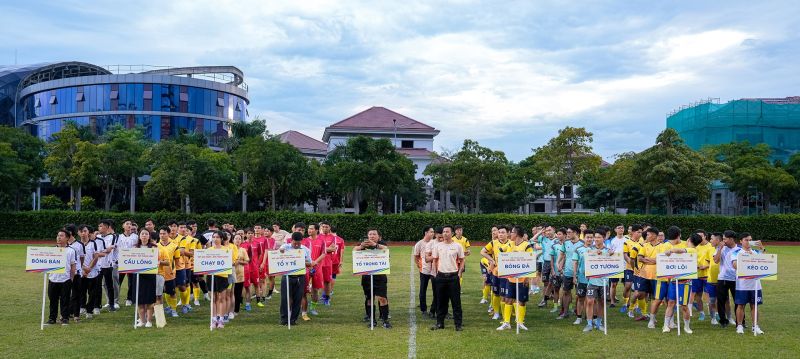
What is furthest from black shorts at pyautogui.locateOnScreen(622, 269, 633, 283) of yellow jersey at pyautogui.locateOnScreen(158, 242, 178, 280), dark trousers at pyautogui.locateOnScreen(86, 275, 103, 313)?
dark trousers at pyautogui.locateOnScreen(86, 275, 103, 313)

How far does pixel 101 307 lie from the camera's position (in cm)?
1409

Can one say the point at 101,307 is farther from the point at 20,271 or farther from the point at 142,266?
the point at 20,271

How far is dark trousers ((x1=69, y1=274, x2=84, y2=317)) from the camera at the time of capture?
41.6 feet

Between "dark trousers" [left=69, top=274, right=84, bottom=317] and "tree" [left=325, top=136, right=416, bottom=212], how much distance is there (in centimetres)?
3335

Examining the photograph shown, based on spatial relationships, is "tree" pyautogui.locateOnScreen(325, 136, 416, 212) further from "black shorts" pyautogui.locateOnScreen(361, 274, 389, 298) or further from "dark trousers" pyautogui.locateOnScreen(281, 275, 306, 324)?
"black shorts" pyautogui.locateOnScreen(361, 274, 389, 298)

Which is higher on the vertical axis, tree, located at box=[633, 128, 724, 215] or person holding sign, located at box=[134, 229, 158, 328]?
tree, located at box=[633, 128, 724, 215]

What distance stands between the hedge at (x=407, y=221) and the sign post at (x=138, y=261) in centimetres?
2839


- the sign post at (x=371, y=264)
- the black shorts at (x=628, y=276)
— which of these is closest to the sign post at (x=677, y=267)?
the black shorts at (x=628, y=276)

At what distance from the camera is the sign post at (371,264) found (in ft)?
39.9

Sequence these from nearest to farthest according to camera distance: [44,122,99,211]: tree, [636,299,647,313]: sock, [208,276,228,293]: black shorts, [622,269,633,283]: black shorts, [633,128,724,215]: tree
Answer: [208,276,228,293]: black shorts
[636,299,647,313]: sock
[622,269,633,283]: black shorts
[633,128,724,215]: tree
[44,122,99,211]: tree

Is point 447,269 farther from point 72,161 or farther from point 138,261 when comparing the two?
point 72,161

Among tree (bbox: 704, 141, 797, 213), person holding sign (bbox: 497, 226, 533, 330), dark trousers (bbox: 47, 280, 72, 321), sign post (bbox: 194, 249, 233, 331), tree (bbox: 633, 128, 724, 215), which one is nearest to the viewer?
person holding sign (bbox: 497, 226, 533, 330)

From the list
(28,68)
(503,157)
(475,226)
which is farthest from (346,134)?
(28,68)

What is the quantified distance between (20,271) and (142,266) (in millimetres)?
13594
